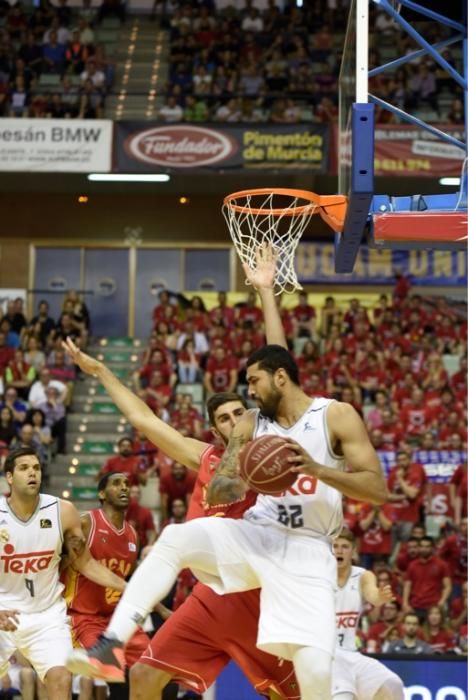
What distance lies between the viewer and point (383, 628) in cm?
1231

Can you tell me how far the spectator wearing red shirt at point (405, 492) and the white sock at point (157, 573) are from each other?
9.32 m

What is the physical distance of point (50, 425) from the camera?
55.8 feet

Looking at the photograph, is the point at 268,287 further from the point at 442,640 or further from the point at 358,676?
the point at 442,640

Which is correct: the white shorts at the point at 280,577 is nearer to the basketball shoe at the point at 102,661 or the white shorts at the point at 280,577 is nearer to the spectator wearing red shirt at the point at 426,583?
the basketball shoe at the point at 102,661

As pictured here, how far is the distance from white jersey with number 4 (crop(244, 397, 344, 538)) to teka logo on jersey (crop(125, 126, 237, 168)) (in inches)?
612

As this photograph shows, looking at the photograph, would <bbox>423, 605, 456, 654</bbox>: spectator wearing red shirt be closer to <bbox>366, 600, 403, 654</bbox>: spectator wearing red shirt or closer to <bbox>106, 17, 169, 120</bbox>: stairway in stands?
<bbox>366, 600, 403, 654</bbox>: spectator wearing red shirt

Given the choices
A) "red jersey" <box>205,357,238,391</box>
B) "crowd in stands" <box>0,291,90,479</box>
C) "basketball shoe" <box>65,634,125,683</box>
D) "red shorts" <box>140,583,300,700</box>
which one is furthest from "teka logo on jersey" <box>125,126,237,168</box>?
"basketball shoe" <box>65,634,125,683</box>

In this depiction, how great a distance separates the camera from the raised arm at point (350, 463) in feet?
17.0

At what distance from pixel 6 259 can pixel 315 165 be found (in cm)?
797

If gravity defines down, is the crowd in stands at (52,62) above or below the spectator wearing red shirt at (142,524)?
above

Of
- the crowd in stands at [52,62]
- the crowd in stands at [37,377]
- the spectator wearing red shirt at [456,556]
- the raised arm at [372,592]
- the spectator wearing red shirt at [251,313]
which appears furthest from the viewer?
the crowd in stands at [52,62]

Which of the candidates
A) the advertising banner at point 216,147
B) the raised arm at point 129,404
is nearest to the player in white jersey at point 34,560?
the raised arm at point 129,404

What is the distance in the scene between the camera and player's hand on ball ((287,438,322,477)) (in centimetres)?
514

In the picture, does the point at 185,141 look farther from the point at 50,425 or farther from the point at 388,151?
the point at 50,425
